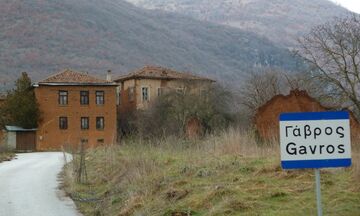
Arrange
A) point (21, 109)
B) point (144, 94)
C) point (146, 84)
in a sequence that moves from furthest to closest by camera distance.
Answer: point (146, 84)
point (144, 94)
point (21, 109)

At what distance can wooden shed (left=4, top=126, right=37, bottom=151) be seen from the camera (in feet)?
213

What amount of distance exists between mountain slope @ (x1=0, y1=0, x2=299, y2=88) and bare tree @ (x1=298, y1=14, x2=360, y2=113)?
86512 mm

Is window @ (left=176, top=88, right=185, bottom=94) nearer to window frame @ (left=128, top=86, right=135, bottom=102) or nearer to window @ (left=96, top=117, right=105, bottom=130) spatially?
window @ (left=96, top=117, right=105, bottom=130)

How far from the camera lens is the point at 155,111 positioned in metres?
59.6

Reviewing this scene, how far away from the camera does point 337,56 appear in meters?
27.5

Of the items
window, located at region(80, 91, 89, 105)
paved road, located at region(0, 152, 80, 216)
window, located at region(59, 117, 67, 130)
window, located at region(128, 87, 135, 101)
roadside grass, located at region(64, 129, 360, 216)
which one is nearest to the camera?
roadside grass, located at region(64, 129, 360, 216)

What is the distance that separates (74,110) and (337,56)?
44.4 m

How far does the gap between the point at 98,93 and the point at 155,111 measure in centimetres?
1130

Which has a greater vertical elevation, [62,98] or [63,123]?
[62,98]

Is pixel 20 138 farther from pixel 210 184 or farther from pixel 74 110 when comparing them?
pixel 210 184

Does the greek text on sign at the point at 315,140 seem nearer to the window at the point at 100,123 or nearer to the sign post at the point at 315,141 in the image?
the sign post at the point at 315,141

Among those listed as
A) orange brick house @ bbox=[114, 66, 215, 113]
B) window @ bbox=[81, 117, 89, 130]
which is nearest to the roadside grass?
window @ bbox=[81, 117, 89, 130]

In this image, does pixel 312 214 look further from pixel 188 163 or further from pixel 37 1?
pixel 37 1

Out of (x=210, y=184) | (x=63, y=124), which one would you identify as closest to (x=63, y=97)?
(x=63, y=124)
